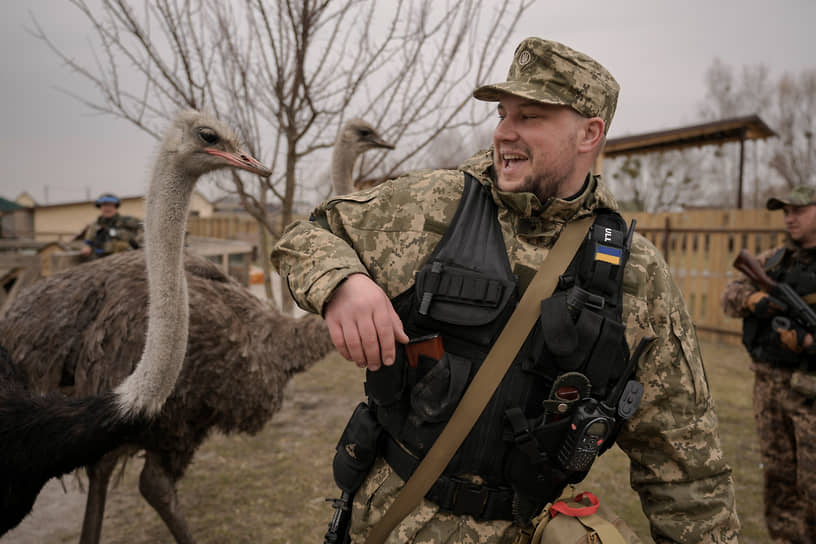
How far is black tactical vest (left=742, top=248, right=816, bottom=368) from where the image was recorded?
360cm

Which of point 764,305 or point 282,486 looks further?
point 282,486

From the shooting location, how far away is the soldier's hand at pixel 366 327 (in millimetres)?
1157

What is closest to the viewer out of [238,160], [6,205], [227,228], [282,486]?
[238,160]

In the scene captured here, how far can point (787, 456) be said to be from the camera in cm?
349

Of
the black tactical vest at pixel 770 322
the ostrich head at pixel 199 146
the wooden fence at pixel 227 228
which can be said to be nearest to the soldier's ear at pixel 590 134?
the ostrich head at pixel 199 146

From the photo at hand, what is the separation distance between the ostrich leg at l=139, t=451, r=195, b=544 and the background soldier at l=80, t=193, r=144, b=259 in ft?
14.4

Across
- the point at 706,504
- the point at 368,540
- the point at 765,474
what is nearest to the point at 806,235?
the point at 765,474

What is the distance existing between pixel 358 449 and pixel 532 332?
23.0 inches

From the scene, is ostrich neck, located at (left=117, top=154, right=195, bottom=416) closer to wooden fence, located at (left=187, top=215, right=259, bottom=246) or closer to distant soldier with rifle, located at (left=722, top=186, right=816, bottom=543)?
distant soldier with rifle, located at (left=722, top=186, right=816, bottom=543)

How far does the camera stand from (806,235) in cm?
373

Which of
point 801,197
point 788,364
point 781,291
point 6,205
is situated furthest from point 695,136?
point 6,205

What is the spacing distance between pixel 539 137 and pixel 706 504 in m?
1.11

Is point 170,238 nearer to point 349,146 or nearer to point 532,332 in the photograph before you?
point 532,332

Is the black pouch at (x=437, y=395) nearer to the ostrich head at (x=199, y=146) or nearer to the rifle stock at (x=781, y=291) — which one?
the ostrich head at (x=199, y=146)
